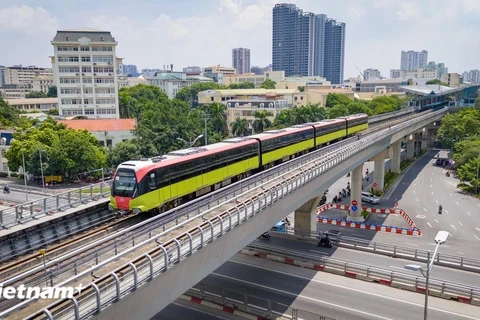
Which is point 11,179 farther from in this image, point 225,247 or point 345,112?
point 345,112

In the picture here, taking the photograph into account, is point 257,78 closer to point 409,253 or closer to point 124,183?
point 409,253

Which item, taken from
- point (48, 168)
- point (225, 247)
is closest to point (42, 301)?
point (225, 247)

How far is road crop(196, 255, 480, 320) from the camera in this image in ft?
70.7

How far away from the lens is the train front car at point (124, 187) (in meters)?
19.5

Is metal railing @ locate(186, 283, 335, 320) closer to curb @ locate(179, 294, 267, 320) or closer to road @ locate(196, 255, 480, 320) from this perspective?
curb @ locate(179, 294, 267, 320)

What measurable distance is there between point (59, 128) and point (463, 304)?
170ft

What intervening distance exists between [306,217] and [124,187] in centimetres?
1803

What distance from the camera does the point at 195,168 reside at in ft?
79.9

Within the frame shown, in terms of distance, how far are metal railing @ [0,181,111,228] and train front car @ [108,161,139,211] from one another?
223cm

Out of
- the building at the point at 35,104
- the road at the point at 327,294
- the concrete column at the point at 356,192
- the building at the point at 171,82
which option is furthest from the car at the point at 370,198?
the building at the point at 171,82

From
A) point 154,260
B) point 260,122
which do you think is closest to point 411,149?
point 260,122

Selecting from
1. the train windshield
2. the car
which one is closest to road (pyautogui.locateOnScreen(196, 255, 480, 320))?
the train windshield

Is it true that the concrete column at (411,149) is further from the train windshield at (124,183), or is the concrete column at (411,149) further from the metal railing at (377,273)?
the train windshield at (124,183)

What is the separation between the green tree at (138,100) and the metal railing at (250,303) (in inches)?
2561
